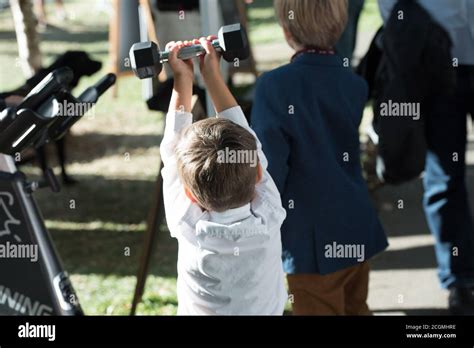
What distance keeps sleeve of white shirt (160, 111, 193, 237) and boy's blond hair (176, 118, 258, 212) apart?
0.04 m

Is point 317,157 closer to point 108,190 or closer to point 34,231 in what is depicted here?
point 34,231

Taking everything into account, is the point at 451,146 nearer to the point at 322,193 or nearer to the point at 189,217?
the point at 322,193

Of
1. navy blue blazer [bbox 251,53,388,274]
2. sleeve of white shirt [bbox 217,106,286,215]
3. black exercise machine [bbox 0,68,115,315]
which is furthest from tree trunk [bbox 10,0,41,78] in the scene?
sleeve of white shirt [bbox 217,106,286,215]

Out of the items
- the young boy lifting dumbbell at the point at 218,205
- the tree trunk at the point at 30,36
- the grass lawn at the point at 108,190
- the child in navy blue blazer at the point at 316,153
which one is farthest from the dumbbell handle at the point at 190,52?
the tree trunk at the point at 30,36

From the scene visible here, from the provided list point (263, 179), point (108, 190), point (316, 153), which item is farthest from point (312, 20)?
point (108, 190)

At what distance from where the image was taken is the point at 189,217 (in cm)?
219

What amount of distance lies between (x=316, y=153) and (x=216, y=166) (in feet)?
1.73

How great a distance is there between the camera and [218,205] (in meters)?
2.14

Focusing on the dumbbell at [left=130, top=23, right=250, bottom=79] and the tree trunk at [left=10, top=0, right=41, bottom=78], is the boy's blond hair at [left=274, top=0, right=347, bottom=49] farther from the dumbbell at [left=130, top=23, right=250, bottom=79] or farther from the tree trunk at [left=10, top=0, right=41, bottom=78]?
the tree trunk at [left=10, top=0, right=41, bottom=78]

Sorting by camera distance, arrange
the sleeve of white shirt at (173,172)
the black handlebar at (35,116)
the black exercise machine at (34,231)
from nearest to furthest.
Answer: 1. the sleeve of white shirt at (173,172)
2. the black handlebar at (35,116)
3. the black exercise machine at (34,231)

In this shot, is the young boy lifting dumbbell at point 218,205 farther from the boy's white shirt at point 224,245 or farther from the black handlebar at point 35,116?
the black handlebar at point 35,116

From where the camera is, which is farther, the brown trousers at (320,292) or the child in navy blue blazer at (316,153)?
the brown trousers at (320,292)

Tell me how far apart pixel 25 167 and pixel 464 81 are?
10.5 ft

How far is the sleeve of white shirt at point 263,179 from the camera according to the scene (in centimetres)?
224
